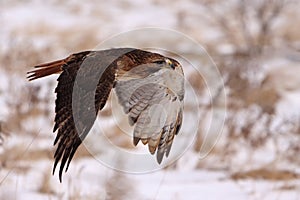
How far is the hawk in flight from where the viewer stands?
253cm

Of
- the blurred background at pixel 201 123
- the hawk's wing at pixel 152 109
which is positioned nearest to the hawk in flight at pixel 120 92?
the hawk's wing at pixel 152 109

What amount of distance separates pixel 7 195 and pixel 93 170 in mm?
1365

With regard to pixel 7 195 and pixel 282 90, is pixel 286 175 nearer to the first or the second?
pixel 7 195

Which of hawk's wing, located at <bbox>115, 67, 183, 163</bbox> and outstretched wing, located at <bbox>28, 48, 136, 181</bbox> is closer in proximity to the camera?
outstretched wing, located at <bbox>28, 48, 136, 181</bbox>

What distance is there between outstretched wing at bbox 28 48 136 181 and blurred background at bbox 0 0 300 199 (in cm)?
54

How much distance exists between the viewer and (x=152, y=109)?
117 inches

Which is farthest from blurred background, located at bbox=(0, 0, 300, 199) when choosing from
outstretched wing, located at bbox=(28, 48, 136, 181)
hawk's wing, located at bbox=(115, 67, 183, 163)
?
outstretched wing, located at bbox=(28, 48, 136, 181)

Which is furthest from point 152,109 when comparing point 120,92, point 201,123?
point 201,123

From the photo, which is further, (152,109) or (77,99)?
(152,109)

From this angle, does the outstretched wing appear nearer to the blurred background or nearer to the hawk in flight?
the hawk in flight

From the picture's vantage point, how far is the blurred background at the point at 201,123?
4441 millimetres

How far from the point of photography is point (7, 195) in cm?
365

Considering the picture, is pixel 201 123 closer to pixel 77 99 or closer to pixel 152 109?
pixel 152 109

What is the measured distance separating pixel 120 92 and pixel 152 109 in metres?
0.19
